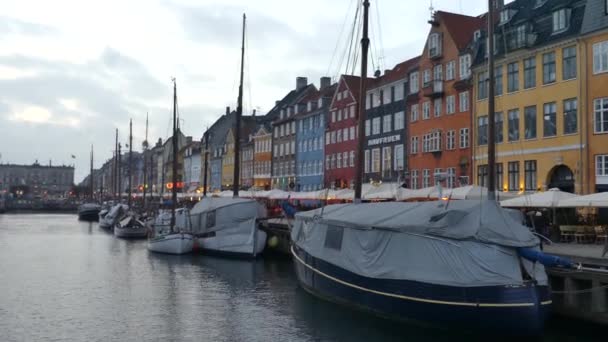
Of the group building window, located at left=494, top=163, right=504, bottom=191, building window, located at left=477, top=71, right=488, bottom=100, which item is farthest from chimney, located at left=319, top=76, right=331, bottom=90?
building window, located at left=494, top=163, right=504, bottom=191

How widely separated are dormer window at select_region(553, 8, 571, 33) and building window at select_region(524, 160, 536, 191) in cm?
871

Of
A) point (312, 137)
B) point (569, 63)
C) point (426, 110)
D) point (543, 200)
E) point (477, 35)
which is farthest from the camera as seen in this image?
point (312, 137)

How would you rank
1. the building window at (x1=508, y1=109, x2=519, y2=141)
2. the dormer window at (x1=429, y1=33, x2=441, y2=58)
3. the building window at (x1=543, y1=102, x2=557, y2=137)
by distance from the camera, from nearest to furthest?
the building window at (x1=543, y1=102, x2=557, y2=137) → the building window at (x1=508, y1=109, x2=519, y2=141) → the dormer window at (x1=429, y1=33, x2=441, y2=58)

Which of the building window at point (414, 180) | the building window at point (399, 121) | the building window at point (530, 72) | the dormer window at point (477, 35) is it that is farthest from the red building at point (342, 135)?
the building window at point (530, 72)

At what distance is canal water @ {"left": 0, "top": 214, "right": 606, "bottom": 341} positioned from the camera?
22.5m

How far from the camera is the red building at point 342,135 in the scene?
73.4m

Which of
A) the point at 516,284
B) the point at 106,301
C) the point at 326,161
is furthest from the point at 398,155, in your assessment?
the point at 516,284

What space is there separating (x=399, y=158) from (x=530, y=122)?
18.5 meters

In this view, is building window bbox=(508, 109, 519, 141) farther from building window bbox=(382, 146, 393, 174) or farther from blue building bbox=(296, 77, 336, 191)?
blue building bbox=(296, 77, 336, 191)

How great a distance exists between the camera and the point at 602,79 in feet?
133

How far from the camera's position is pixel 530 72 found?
46719mm

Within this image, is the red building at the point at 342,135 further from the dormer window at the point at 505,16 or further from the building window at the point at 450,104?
the dormer window at the point at 505,16

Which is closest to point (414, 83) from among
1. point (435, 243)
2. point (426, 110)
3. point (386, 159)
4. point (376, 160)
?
point (426, 110)

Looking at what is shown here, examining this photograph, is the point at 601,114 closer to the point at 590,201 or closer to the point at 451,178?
the point at 590,201
